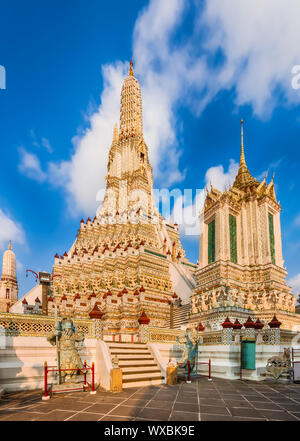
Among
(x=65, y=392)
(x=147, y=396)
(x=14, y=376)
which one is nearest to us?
(x=147, y=396)

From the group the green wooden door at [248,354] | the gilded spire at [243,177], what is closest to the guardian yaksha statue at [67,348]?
the green wooden door at [248,354]

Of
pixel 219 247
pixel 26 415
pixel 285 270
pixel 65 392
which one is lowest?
pixel 65 392

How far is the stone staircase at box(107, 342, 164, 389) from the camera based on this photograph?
10.4m

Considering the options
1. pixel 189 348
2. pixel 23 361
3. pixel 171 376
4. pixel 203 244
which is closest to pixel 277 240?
pixel 203 244

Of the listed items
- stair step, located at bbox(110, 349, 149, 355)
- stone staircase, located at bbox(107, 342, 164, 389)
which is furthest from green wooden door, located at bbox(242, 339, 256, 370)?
stair step, located at bbox(110, 349, 149, 355)

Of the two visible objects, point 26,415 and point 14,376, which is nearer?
point 26,415

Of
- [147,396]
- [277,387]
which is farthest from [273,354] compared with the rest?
[147,396]

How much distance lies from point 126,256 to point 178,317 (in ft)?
31.1

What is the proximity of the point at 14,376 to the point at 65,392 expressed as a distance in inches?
80.8

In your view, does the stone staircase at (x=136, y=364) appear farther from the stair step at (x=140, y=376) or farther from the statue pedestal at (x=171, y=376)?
the statue pedestal at (x=171, y=376)

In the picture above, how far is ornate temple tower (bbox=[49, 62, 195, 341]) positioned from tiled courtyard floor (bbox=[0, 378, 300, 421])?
12464mm

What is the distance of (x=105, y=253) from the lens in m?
35.6
